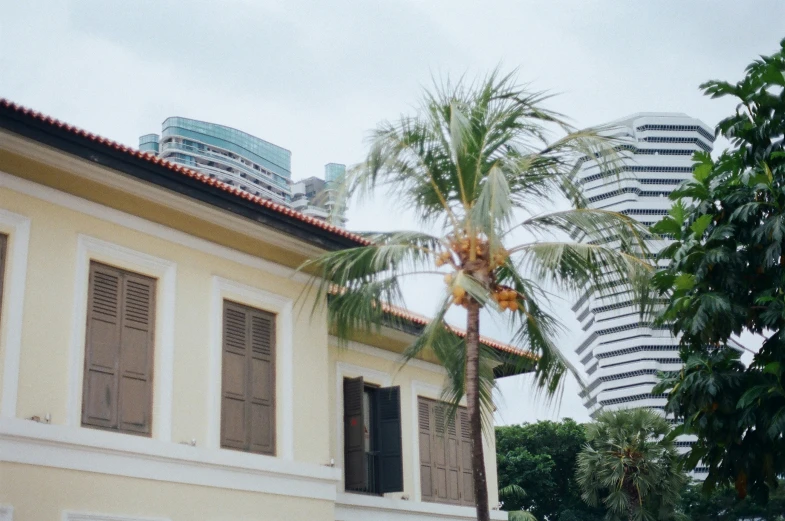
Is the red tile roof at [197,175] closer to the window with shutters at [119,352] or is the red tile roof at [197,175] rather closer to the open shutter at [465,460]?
the window with shutters at [119,352]

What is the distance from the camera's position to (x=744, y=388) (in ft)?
34.3

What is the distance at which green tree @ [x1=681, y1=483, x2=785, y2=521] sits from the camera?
130 feet

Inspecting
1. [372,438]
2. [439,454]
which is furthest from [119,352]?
[439,454]

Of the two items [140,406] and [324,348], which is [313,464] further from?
[140,406]

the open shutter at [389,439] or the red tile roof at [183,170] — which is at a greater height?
the red tile roof at [183,170]

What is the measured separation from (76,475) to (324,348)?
4.19 metres

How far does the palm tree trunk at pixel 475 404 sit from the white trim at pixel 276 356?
102 inches

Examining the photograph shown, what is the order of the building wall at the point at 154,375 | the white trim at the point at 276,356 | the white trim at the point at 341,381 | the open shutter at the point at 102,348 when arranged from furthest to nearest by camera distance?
the white trim at the point at 341,381 < the white trim at the point at 276,356 < the open shutter at the point at 102,348 < the building wall at the point at 154,375

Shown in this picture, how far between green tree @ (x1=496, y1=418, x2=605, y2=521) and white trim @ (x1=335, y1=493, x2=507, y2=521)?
71.5 feet

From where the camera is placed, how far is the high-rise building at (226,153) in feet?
218

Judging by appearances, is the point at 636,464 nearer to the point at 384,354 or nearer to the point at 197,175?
the point at 384,354

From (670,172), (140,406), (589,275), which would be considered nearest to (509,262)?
(589,275)

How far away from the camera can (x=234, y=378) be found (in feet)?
42.1

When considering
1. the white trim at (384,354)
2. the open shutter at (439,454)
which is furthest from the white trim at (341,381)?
the open shutter at (439,454)
